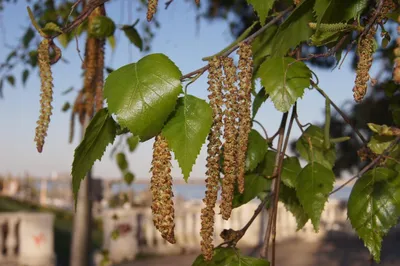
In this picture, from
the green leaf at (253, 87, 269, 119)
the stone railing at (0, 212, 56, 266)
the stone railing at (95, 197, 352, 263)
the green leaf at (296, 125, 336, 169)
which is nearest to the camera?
the green leaf at (253, 87, 269, 119)

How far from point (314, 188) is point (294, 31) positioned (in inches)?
10.7

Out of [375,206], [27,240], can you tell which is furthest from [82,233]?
[27,240]

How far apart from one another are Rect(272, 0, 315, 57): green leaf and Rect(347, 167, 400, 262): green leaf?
265mm

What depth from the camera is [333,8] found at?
81 cm

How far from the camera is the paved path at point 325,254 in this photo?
29.9 ft

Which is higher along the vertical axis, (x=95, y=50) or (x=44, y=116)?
(x=95, y=50)

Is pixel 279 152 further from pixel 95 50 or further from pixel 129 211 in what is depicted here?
pixel 129 211

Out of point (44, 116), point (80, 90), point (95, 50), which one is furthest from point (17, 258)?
point (44, 116)

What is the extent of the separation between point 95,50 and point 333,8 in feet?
2.38

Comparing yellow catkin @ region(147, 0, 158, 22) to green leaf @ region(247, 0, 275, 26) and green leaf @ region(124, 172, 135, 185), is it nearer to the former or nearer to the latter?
green leaf @ region(247, 0, 275, 26)

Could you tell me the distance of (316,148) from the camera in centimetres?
108

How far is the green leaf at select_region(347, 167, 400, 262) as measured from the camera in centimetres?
89

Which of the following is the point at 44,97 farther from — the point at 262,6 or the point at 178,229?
the point at 178,229

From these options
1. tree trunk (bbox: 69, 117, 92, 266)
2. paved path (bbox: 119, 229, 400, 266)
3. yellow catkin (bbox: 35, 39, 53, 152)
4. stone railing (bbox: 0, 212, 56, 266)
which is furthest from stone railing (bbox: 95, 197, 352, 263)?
yellow catkin (bbox: 35, 39, 53, 152)
